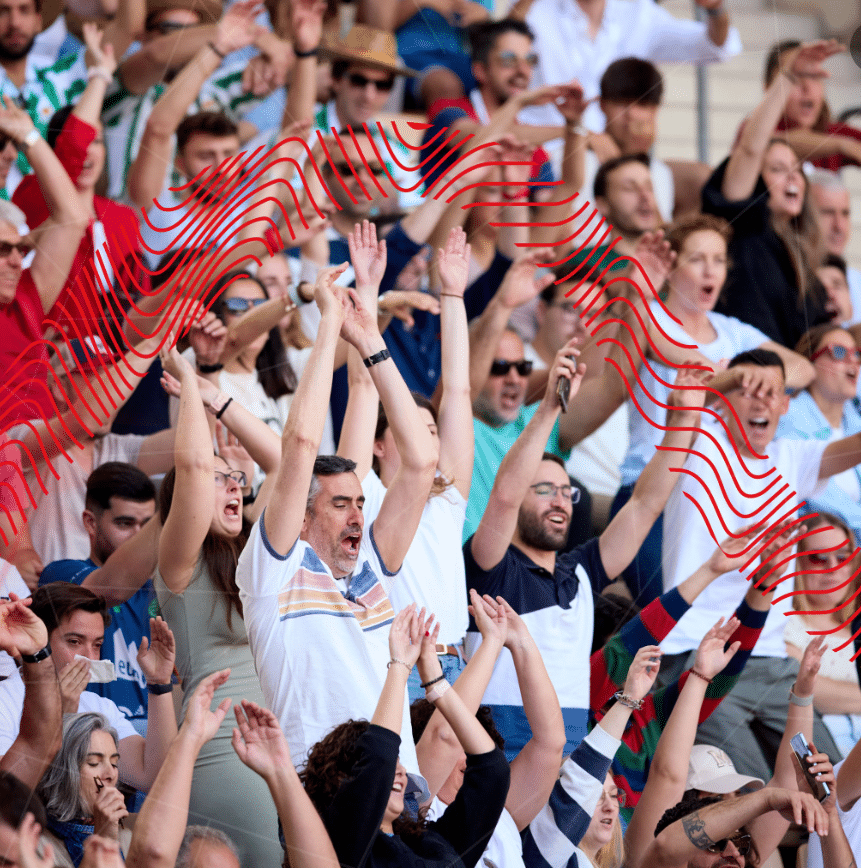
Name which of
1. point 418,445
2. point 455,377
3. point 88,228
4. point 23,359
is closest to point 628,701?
point 418,445

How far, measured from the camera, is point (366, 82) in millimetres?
3068

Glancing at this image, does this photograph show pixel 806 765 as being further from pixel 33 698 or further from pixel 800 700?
pixel 33 698

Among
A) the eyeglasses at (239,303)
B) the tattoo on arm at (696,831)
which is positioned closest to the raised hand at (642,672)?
the tattoo on arm at (696,831)

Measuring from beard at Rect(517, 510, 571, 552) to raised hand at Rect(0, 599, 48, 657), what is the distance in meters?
1.03

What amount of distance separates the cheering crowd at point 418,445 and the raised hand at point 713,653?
0.6 inches

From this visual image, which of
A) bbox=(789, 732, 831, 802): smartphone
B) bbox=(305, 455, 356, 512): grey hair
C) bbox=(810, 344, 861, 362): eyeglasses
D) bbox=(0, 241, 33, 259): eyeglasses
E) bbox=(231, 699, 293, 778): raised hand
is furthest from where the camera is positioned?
bbox=(810, 344, 861, 362): eyeglasses

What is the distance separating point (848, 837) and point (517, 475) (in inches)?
40.3

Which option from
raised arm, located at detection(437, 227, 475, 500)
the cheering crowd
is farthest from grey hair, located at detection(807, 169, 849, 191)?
raised arm, located at detection(437, 227, 475, 500)

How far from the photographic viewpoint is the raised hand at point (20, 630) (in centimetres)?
193

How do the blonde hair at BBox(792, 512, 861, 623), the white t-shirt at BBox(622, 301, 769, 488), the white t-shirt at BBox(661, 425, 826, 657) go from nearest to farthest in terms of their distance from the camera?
the white t-shirt at BBox(661, 425, 826, 657) → the blonde hair at BBox(792, 512, 861, 623) → the white t-shirt at BBox(622, 301, 769, 488)

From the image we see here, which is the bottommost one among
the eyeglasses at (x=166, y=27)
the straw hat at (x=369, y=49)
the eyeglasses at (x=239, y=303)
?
the eyeglasses at (x=239, y=303)

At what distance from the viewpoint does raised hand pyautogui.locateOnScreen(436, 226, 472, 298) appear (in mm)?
2631

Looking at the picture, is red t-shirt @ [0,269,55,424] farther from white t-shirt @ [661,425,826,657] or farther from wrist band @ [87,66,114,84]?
white t-shirt @ [661,425,826,657]

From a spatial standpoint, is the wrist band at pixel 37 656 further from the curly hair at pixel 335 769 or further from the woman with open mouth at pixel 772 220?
the woman with open mouth at pixel 772 220
